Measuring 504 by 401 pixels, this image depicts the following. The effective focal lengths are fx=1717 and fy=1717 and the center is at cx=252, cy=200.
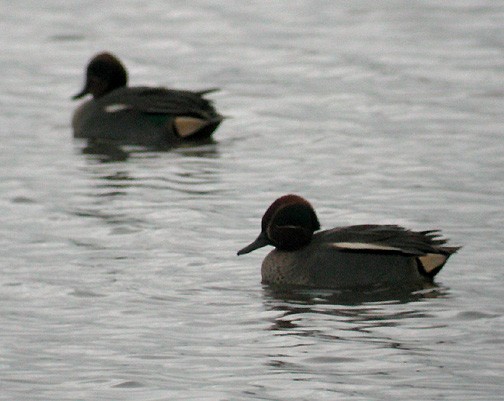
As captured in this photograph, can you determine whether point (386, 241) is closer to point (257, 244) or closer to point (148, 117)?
point (257, 244)

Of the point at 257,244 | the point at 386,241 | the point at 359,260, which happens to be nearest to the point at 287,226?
the point at 257,244

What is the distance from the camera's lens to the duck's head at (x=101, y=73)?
1664 cm

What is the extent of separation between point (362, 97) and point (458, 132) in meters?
1.91

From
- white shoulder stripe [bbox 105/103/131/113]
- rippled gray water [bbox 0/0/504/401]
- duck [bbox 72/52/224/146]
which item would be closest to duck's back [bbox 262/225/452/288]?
rippled gray water [bbox 0/0/504/401]

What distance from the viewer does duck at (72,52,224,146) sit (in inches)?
626

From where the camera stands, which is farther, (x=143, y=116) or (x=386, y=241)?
(x=143, y=116)

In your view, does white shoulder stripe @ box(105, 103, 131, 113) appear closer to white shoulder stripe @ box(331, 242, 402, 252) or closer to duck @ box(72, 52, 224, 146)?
duck @ box(72, 52, 224, 146)

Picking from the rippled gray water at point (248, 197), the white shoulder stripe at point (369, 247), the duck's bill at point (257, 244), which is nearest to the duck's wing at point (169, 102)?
the rippled gray water at point (248, 197)

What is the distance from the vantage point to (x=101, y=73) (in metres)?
16.7

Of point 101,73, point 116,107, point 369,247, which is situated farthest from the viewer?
point 101,73

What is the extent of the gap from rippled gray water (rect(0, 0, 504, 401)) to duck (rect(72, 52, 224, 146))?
0.95ft

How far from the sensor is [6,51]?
20.0 m

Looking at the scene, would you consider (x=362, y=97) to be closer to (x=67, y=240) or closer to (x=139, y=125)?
(x=139, y=125)

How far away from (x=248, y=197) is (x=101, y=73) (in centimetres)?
394
